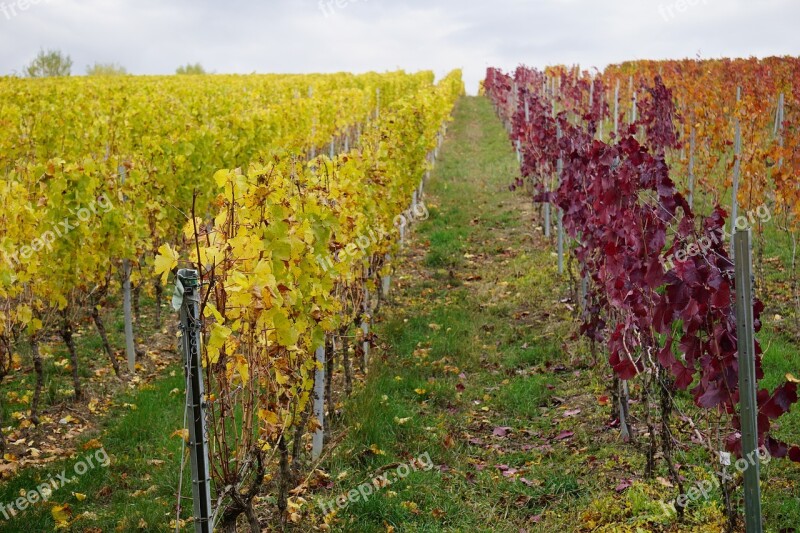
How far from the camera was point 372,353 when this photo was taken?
7.14 metres

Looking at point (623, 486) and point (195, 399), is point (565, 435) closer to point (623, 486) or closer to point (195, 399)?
point (623, 486)

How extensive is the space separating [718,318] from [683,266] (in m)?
0.36

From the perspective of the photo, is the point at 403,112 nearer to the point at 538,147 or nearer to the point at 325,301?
the point at 538,147

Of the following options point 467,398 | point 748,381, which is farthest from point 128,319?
point 748,381

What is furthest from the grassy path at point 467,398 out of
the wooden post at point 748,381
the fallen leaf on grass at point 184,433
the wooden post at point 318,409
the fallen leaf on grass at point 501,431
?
the wooden post at point 748,381

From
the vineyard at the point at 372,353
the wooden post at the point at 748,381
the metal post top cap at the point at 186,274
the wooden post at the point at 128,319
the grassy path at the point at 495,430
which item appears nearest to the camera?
the wooden post at the point at 748,381

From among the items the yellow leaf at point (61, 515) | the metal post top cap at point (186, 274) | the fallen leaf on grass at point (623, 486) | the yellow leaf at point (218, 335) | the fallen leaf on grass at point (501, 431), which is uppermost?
the metal post top cap at point (186, 274)

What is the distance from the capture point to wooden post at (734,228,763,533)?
9.50ft

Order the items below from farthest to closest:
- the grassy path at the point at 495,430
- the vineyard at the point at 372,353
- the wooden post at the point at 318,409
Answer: the wooden post at the point at 318,409 → the grassy path at the point at 495,430 → the vineyard at the point at 372,353

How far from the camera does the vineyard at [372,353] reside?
3551 millimetres

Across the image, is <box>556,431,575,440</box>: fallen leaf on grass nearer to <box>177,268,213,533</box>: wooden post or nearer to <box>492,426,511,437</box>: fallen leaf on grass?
Result: <box>492,426,511,437</box>: fallen leaf on grass

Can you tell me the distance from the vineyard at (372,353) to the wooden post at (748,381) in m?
0.01

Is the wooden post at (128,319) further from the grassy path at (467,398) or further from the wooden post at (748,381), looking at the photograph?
the wooden post at (748,381)

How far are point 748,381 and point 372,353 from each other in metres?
4.48
